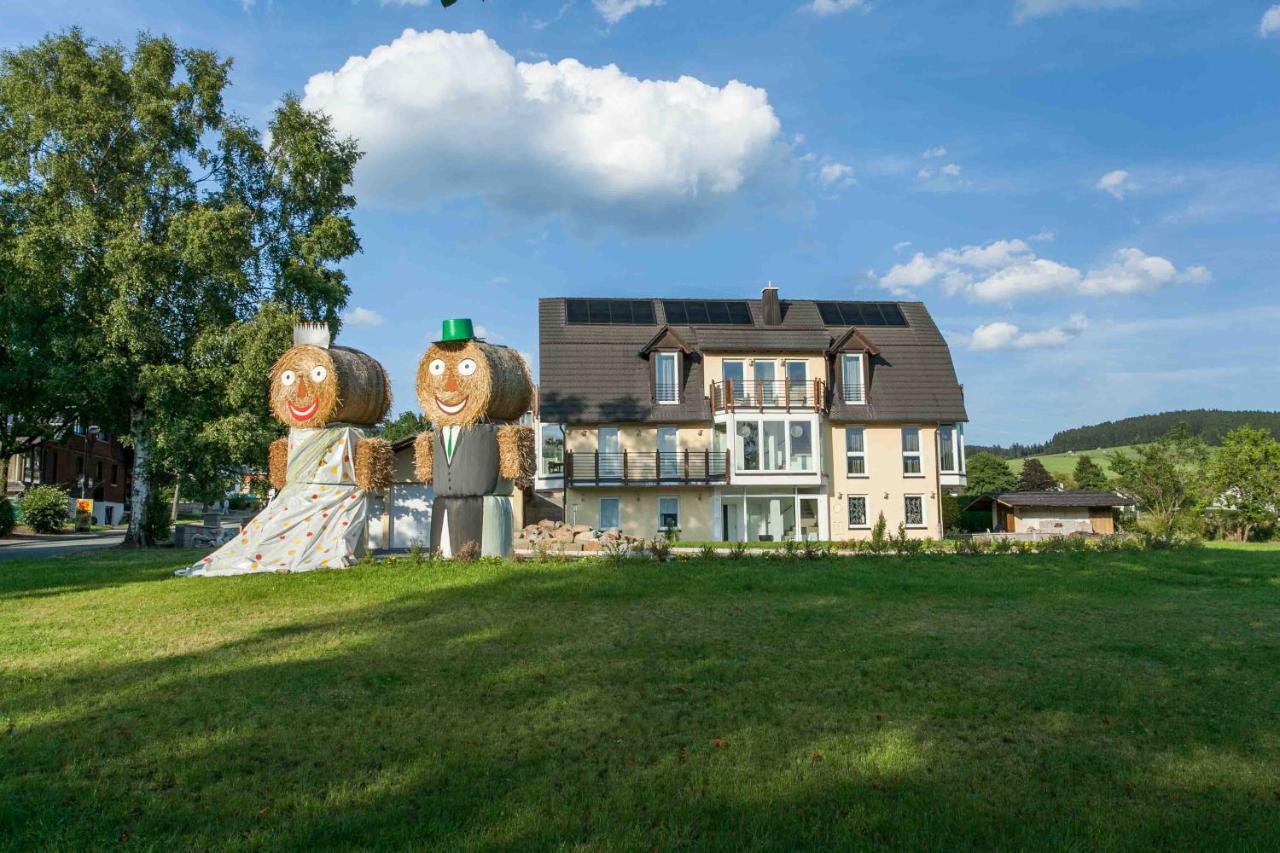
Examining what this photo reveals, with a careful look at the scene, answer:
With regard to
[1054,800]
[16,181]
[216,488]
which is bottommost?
[1054,800]

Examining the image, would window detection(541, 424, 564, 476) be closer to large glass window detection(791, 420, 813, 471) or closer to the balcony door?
the balcony door

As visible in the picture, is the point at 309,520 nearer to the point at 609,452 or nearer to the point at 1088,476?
the point at 609,452

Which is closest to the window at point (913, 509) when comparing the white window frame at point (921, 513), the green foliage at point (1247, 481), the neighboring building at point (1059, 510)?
the white window frame at point (921, 513)

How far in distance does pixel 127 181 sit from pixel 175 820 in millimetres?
26265

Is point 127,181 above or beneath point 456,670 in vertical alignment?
above

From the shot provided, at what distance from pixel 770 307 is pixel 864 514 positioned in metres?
9.45

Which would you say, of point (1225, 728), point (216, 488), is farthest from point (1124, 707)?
point (216, 488)

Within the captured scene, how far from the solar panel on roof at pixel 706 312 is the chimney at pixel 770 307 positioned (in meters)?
0.69

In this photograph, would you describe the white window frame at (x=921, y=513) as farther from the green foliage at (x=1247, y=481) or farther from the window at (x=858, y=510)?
the green foliage at (x=1247, y=481)

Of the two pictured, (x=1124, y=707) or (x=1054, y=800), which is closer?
(x=1054, y=800)

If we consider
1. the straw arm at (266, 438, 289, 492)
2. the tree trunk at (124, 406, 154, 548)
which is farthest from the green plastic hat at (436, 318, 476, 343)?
the tree trunk at (124, 406, 154, 548)

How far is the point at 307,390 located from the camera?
17547 mm

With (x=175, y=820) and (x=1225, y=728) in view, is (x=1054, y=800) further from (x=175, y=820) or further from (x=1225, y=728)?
(x=175, y=820)

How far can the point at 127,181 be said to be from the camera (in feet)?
85.2
